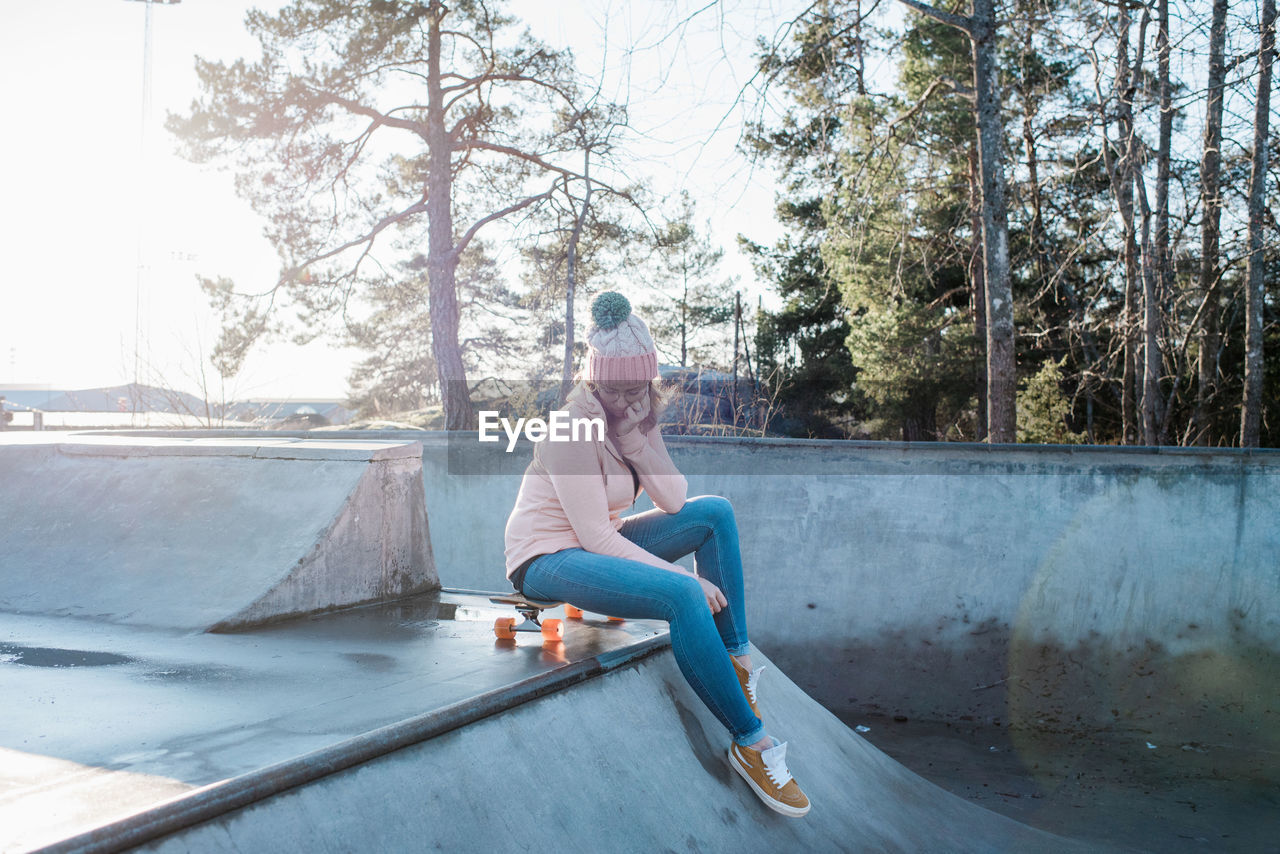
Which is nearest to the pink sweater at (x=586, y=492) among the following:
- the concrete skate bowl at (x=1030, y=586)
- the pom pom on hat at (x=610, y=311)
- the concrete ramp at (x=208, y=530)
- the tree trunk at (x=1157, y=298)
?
the pom pom on hat at (x=610, y=311)

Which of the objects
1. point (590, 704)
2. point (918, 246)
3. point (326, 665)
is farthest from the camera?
point (918, 246)

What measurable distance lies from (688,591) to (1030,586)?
3.34m

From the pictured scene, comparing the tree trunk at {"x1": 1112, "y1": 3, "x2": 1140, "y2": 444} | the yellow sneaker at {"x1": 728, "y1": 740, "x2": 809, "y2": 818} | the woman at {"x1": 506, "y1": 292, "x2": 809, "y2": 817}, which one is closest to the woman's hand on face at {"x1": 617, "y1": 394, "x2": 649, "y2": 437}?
the woman at {"x1": 506, "y1": 292, "x2": 809, "y2": 817}

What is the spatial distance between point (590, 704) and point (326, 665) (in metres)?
0.90

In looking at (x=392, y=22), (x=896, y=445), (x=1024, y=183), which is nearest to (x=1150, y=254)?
(x=1024, y=183)

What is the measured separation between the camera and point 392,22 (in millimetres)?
13742

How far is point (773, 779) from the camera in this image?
2.51 metres

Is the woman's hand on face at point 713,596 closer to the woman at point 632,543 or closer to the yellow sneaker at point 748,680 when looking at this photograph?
the woman at point 632,543

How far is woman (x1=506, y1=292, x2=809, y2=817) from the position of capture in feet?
8.14

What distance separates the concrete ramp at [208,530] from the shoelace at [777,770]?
1990mm

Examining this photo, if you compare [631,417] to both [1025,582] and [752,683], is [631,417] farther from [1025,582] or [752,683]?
[1025,582]

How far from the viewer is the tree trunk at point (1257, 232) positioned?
8.59m

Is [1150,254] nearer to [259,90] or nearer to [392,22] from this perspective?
[392,22]

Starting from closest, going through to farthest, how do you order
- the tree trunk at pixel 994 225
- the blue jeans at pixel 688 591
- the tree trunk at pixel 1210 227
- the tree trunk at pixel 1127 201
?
the blue jeans at pixel 688 591 < the tree trunk at pixel 1127 201 < the tree trunk at pixel 994 225 < the tree trunk at pixel 1210 227
